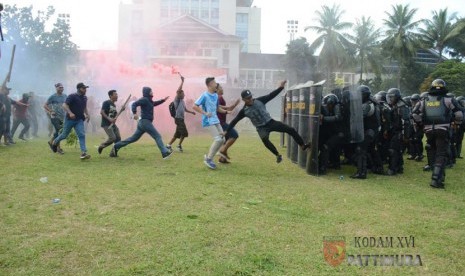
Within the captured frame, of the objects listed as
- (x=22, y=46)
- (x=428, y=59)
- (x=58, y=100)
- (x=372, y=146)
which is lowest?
(x=372, y=146)

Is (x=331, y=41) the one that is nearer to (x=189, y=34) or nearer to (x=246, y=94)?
(x=189, y=34)

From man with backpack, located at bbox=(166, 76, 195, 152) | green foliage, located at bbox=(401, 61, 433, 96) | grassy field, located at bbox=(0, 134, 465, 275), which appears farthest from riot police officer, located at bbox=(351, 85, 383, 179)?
green foliage, located at bbox=(401, 61, 433, 96)

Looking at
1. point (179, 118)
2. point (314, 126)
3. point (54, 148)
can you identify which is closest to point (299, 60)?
point (179, 118)

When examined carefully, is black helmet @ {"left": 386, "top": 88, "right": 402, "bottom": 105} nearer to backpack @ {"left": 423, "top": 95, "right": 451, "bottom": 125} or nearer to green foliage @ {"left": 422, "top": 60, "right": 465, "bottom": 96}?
backpack @ {"left": 423, "top": 95, "right": 451, "bottom": 125}

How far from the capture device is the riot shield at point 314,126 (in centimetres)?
755

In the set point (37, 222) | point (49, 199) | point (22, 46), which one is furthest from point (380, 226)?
point (22, 46)

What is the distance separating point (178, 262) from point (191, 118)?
16742 mm

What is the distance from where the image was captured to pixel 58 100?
37.9 feet

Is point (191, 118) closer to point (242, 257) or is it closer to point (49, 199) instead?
point (49, 199)

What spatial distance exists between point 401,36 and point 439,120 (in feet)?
150

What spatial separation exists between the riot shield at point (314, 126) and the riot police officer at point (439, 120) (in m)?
1.88

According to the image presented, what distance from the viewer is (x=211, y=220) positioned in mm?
4676

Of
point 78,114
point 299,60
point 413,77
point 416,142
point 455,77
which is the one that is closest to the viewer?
point 78,114

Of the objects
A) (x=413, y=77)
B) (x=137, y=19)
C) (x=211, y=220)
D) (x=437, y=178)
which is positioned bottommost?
(x=211, y=220)
